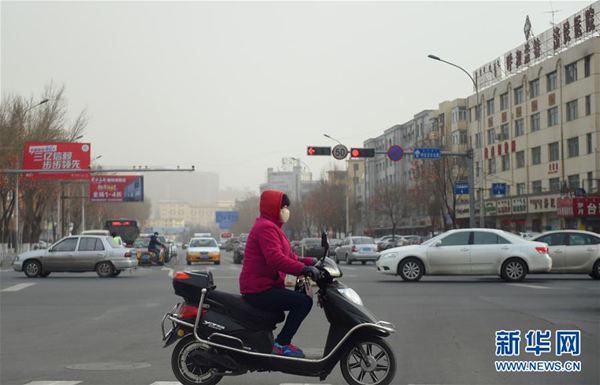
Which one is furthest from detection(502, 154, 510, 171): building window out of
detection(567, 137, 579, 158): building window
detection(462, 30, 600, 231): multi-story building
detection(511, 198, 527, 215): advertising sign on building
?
detection(567, 137, 579, 158): building window

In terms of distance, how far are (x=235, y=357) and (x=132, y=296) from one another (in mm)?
13959

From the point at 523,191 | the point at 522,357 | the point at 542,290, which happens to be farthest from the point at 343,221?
the point at 522,357

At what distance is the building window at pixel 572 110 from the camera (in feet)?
185

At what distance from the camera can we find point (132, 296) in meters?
21.0

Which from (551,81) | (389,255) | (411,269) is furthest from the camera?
(551,81)

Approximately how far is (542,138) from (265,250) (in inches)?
2284

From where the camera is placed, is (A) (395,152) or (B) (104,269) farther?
(A) (395,152)

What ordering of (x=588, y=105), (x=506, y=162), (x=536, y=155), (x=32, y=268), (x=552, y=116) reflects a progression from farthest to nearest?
(x=506, y=162) → (x=536, y=155) → (x=552, y=116) → (x=588, y=105) → (x=32, y=268)

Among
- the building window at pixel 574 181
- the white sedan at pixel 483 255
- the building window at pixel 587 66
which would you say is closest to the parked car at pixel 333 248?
the building window at pixel 574 181

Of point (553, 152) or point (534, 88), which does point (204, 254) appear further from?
point (534, 88)

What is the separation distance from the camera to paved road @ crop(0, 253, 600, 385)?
9.30 metres

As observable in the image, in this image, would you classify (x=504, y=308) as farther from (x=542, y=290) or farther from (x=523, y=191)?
(x=523, y=191)

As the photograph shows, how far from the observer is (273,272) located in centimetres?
766

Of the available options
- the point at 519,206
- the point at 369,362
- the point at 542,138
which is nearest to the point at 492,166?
the point at 519,206
